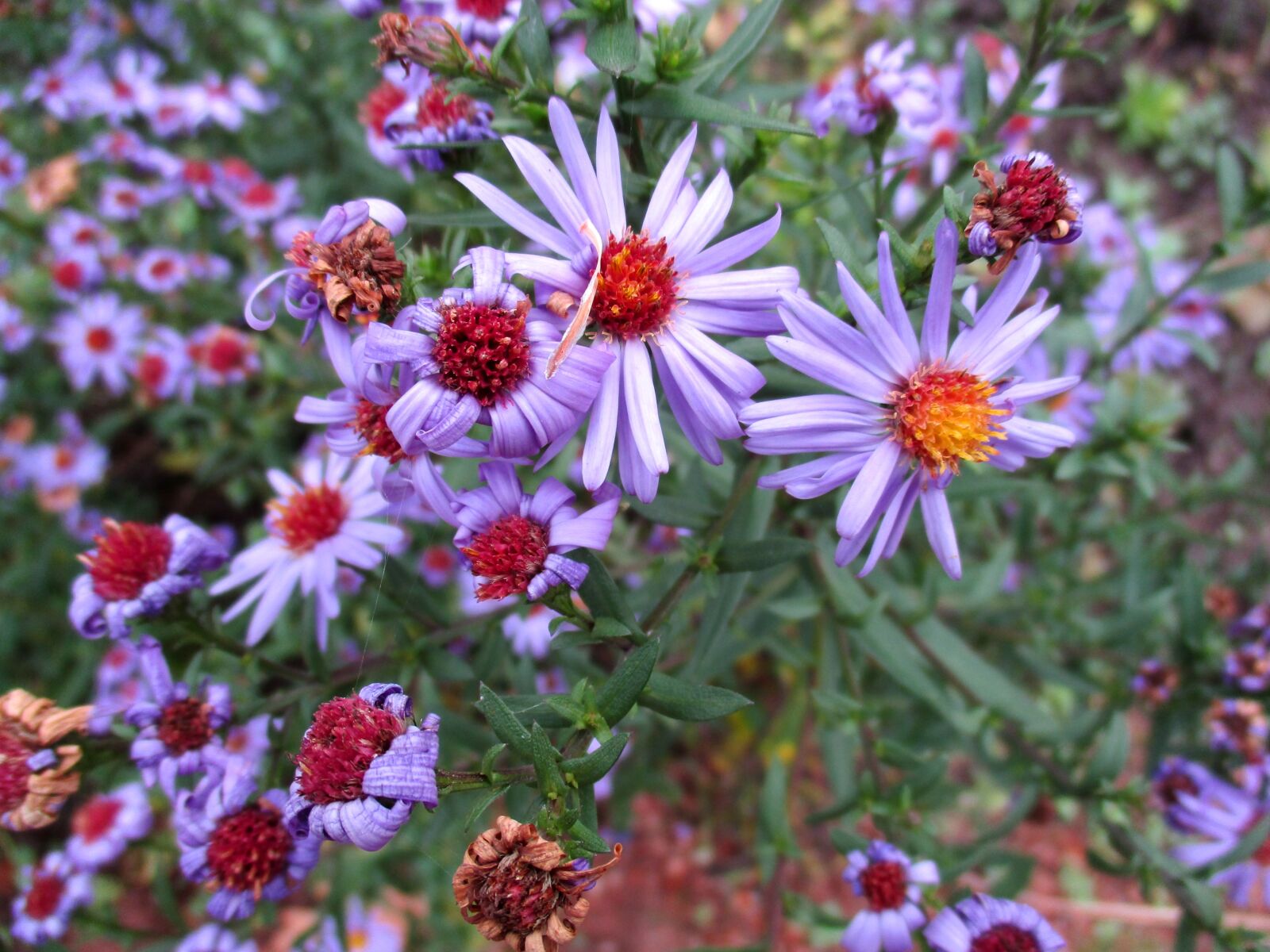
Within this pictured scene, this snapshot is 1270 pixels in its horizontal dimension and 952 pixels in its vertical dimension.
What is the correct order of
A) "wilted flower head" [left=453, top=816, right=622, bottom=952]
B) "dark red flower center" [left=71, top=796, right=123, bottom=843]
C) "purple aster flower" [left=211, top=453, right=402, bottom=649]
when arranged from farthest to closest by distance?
"dark red flower center" [left=71, top=796, right=123, bottom=843], "purple aster flower" [left=211, top=453, right=402, bottom=649], "wilted flower head" [left=453, top=816, right=622, bottom=952]

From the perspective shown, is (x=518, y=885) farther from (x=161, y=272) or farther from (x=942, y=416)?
(x=161, y=272)

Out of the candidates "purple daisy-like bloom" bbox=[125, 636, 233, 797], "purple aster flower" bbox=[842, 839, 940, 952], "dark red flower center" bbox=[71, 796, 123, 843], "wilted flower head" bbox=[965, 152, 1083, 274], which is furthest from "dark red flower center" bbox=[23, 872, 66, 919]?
"wilted flower head" bbox=[965, 152, 1083, 274]

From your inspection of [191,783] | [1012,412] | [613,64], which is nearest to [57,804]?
[191,783]

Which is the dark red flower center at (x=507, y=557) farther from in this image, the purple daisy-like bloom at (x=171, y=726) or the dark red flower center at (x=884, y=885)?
the dark red flower center at (x=884, y=885)

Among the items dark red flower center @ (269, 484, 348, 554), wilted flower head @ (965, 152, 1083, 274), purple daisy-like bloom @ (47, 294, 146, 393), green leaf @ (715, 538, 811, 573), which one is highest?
purple daisy-like bloom @ (47, 294, 146, 393)

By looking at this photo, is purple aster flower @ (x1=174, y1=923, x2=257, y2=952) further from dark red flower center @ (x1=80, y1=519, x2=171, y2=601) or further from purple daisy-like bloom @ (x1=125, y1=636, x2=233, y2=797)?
dark red flower center @ (x1=80, y1=519, x2=171, y2=601)

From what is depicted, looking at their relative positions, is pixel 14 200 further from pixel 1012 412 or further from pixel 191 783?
→ pixel 1012 412

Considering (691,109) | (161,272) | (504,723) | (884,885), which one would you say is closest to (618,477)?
(504,723)
